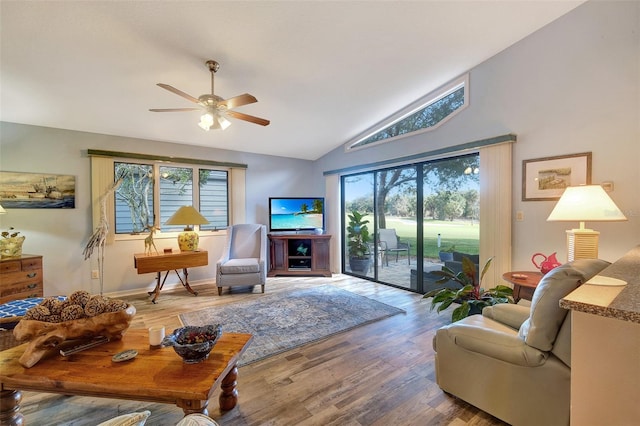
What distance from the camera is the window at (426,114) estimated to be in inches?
130

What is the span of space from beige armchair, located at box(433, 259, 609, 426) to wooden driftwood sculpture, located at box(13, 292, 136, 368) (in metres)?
1.96

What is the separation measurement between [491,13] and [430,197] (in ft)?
6.57

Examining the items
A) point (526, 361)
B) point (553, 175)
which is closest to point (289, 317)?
point (526, 361)

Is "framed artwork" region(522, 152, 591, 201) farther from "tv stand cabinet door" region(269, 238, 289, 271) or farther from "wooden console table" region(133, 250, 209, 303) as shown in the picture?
"wooden console table" region(133, 250, 209, 303)

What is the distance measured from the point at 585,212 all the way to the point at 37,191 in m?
5.51

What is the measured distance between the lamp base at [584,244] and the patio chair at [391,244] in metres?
2.02

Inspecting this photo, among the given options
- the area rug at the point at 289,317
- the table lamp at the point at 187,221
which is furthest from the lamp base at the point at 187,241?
the area rug at the point at 289,317

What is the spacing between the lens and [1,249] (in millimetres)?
2842

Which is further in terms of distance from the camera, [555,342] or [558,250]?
[558,250]

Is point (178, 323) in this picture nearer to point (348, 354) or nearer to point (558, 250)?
point (348, 354)

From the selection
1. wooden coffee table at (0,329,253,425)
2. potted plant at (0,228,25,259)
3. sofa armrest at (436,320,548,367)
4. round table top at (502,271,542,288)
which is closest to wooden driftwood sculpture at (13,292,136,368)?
wooden coffee table at (0,329,253,425)

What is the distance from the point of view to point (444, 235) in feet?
11.6

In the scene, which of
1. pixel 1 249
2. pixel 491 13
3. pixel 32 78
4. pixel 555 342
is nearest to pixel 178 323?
pixel 1 249

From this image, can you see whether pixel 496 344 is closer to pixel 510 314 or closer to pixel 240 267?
pixel 510 314
